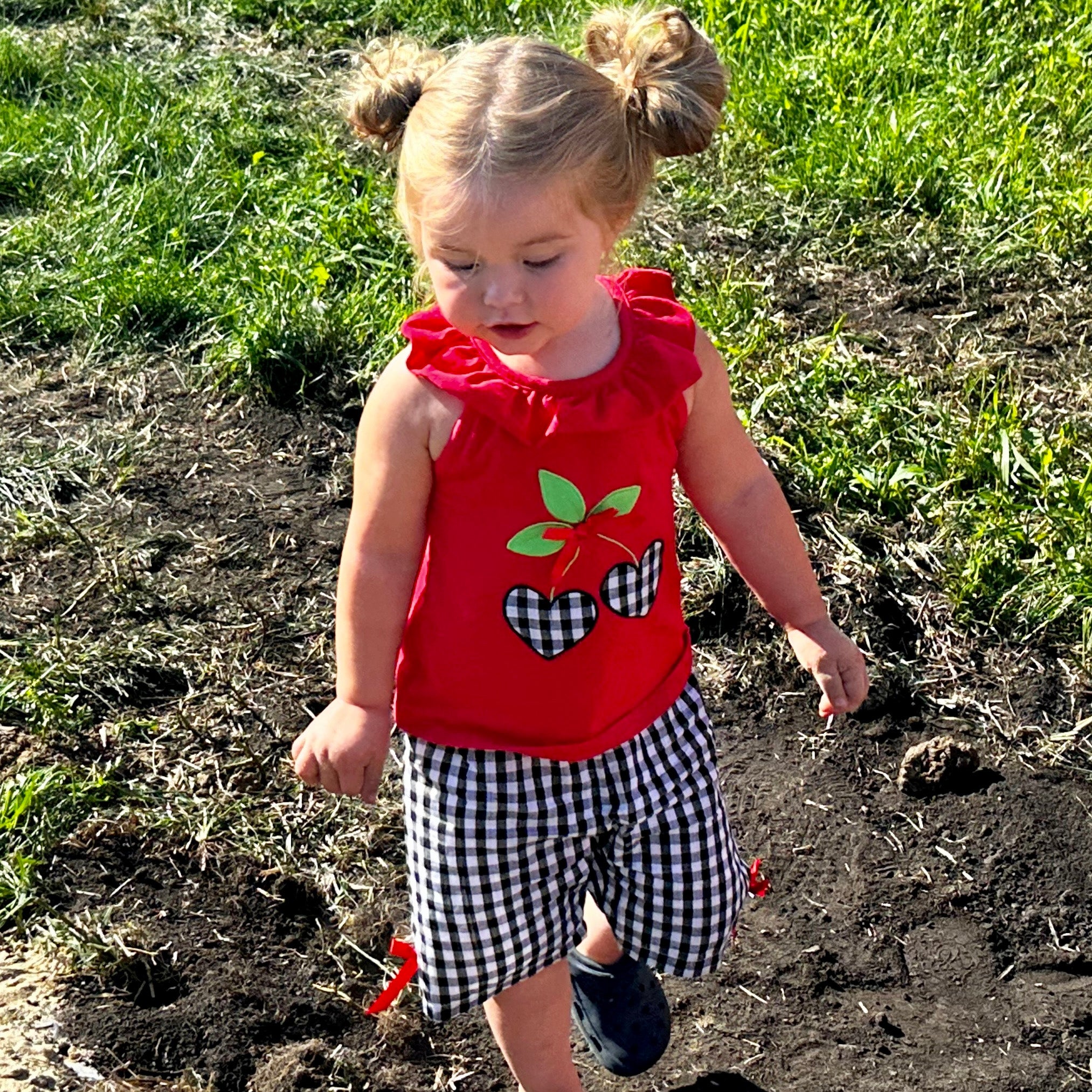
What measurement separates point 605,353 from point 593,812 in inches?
26.0

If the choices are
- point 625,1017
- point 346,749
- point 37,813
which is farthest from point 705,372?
point 37,813

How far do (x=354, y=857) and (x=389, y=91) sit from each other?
4.90ft

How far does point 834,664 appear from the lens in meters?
2.25

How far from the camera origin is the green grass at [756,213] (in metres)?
3.49

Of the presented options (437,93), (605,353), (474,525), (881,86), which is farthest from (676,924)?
(881,86)

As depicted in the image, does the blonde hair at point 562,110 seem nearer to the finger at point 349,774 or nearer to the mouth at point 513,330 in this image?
the mouth at point 513,330

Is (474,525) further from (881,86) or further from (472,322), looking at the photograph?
(881,86)

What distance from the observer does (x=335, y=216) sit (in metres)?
4.57

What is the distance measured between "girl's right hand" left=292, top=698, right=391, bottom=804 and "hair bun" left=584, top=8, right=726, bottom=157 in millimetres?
858

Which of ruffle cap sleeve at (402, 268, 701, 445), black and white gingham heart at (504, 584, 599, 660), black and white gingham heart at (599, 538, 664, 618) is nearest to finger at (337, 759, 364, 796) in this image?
black and white gingham heart at (504, 584, 599, 660)

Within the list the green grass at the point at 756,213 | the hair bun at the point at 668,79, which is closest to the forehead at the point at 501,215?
the hair bun at the point at 668,79

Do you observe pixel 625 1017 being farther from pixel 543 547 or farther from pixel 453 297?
pixel 453 297

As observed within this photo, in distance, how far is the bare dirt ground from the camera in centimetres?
252

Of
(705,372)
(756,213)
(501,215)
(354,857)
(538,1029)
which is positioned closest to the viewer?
(501,215)
